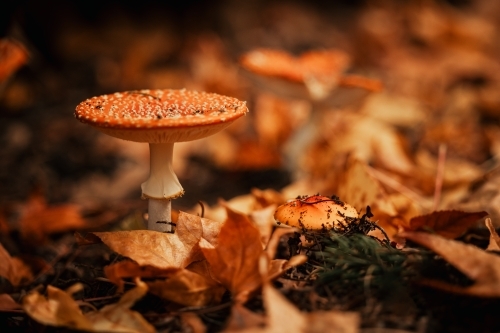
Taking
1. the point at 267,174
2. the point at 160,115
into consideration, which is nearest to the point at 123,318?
the point at 160,115

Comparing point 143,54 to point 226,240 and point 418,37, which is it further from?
point 226,240

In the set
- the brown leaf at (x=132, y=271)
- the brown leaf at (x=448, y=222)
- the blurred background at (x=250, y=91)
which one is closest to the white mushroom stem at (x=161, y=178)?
the brown leaf at (x=132, y=271)

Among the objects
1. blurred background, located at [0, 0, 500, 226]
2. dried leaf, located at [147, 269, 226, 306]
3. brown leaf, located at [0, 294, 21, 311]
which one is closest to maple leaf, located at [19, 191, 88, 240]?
blurred background, located at [0, 0, 500, 226]

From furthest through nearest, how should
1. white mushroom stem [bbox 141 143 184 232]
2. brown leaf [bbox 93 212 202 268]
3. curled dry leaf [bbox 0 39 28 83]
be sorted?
curled dry leaf [bbox 0 39 28 83] → white mushroom stem [bbox 141 143 184 232] → brown leaf [bbox 93 212 202 268]

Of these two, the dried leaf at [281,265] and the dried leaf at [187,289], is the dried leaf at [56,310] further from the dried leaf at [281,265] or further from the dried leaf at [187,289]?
the dried leaf at [281,265]

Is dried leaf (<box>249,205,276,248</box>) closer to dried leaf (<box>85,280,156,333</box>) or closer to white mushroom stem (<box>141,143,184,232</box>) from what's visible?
white mushroom stem (<box>141,143,184,232</box>)

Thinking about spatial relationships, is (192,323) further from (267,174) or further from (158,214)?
(267,174)

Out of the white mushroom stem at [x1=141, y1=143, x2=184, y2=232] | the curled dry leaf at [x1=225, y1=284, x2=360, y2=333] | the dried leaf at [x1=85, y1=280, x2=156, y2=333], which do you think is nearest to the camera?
the curled dry leaf at [x1=225, y1=284, x2=360, y2=333]

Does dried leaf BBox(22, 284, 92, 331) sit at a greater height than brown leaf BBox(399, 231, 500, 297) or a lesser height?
lesser
